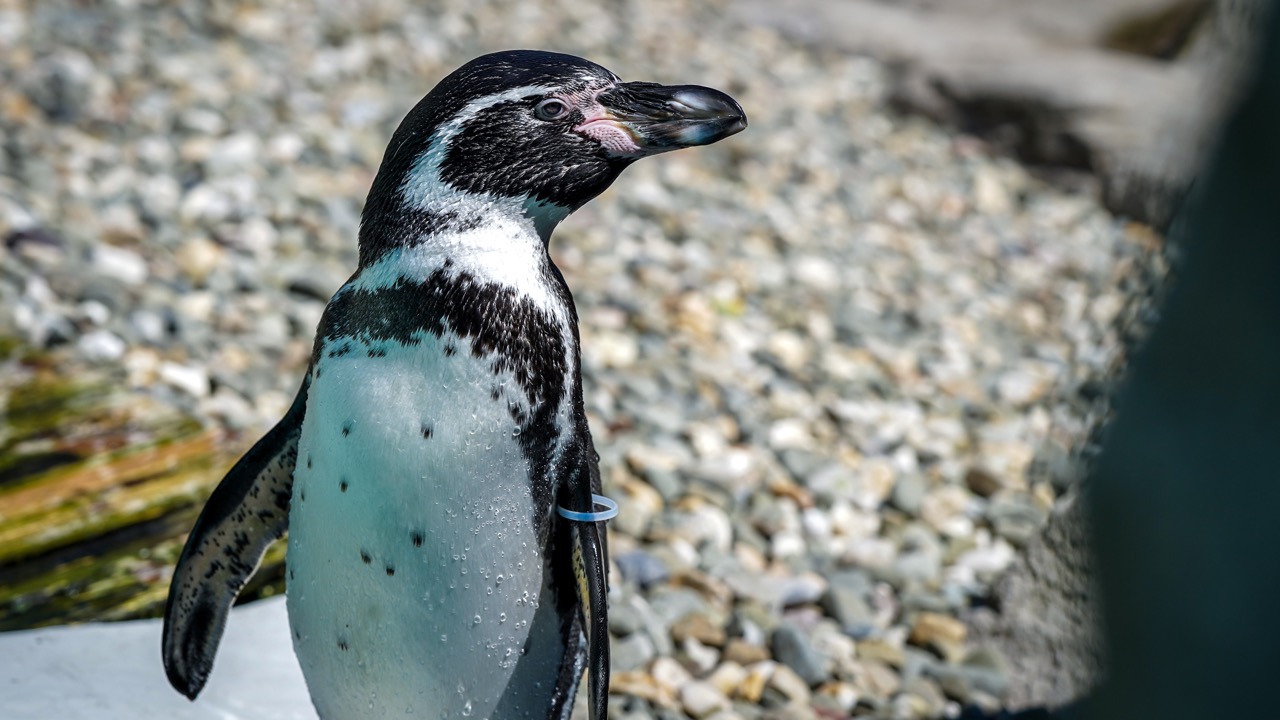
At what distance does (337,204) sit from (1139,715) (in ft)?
12.5

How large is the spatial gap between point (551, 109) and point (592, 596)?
2.31 ft

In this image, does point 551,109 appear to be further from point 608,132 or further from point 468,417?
point 468,417

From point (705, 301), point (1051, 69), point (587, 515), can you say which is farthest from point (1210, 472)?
point (1051, 69)

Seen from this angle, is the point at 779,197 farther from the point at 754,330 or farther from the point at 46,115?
the point at 46,115

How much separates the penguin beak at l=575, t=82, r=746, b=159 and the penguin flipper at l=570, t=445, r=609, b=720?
19.9 inches

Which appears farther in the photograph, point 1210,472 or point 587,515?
point 587,515

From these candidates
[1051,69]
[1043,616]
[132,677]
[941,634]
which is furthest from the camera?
[1051,69]

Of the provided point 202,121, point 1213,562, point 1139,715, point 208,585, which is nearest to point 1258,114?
point 1213,562

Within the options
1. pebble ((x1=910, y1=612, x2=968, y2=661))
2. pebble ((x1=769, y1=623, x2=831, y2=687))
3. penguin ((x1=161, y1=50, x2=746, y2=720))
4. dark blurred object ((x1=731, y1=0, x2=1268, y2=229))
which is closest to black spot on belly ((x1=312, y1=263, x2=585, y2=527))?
penguin ((x1=161, y1=50, x2=746, y2=720))

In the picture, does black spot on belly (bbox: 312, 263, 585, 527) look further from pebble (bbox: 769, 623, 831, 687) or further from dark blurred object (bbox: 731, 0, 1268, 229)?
dark blurred object (bbox: 731, 0, 1268, 229)

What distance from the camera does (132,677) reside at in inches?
90.3

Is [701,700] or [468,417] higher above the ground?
[468,417]

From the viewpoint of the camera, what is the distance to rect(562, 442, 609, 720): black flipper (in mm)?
1911

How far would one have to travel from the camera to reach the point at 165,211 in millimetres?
4547
